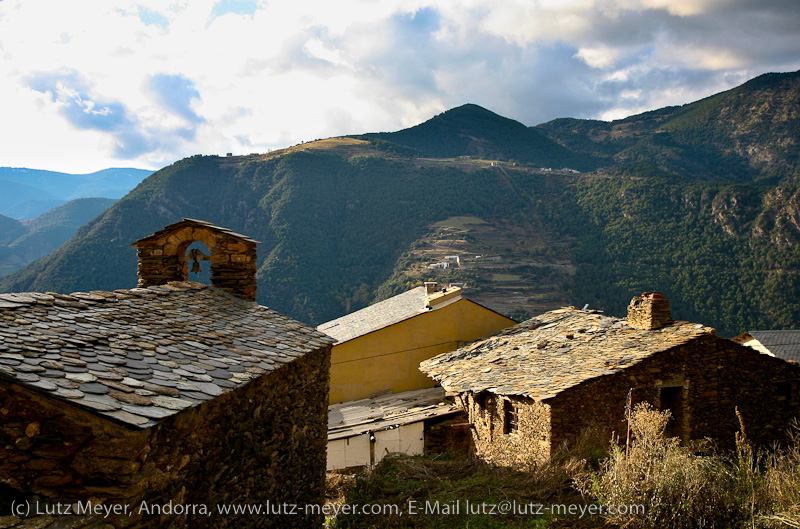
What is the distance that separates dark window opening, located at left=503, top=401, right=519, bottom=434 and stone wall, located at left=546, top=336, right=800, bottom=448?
3.97 feet

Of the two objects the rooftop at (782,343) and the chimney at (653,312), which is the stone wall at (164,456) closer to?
the chimney at (653,312)

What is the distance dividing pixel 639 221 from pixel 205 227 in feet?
204

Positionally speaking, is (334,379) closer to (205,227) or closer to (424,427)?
(424,427)

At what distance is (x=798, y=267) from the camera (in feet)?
157

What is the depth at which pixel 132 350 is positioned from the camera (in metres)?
4.63

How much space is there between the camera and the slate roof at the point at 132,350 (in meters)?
3.51


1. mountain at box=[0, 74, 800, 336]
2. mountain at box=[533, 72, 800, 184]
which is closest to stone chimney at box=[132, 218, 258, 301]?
mountain at box=[0, 74, 800, 336]

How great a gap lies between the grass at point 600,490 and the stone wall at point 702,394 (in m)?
1.72

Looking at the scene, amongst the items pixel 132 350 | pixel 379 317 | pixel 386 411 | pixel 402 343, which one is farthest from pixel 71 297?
pixel 379 317

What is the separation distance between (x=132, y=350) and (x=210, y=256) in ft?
15.5

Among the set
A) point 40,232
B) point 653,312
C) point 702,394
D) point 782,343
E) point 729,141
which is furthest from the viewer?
point 729,141

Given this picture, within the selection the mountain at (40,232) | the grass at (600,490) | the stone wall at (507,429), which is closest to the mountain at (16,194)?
the mountain at (40,232)

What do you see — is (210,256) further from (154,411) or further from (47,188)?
(47,188)

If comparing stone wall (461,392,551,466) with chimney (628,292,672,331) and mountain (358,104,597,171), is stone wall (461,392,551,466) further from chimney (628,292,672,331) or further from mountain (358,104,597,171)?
mountain (358,104,597,171)
